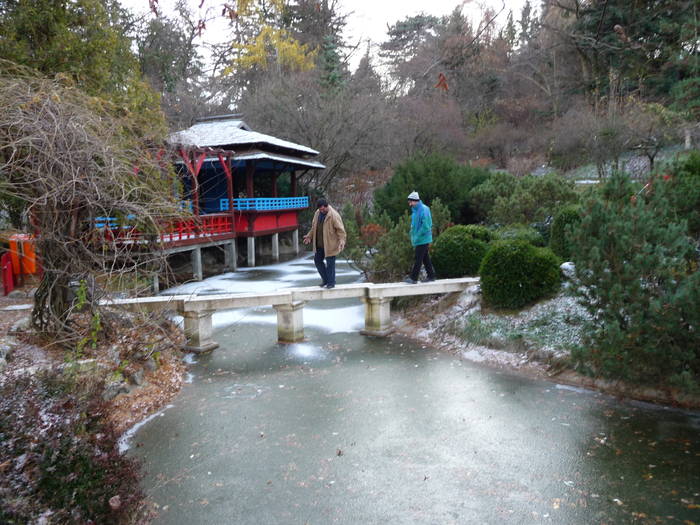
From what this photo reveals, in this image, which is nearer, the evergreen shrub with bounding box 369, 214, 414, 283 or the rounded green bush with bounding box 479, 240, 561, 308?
the rounded green bush with bounding box 479, 240, 561, 308

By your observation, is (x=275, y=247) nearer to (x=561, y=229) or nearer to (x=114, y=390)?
(x=561, y=229)

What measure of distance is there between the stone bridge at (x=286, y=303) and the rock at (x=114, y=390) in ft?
4.88

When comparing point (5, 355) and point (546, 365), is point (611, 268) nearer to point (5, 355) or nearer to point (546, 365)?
point (546, 365)

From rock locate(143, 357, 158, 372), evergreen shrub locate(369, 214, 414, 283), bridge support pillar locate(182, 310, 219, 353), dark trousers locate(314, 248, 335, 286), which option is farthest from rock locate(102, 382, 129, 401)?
evergreen shrub locate(369, 214, 414, 283)

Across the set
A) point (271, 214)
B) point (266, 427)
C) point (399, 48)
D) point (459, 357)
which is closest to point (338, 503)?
point (266, 427)

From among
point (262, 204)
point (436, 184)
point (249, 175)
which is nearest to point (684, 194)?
point (436, 184)

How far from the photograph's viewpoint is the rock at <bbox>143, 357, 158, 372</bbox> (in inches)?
278

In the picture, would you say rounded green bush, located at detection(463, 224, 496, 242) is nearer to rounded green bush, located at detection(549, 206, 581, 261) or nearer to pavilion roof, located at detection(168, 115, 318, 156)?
rounded green bush, located at detection(549, 206, 581, 261)

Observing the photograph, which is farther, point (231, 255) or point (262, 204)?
point (262, 204)

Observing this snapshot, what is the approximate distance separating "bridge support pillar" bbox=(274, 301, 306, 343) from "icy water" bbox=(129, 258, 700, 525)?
108 centimetres

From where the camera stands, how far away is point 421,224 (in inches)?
347

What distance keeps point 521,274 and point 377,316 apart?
2548 mm

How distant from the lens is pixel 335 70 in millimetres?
29312

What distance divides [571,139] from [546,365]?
62.4 feet
